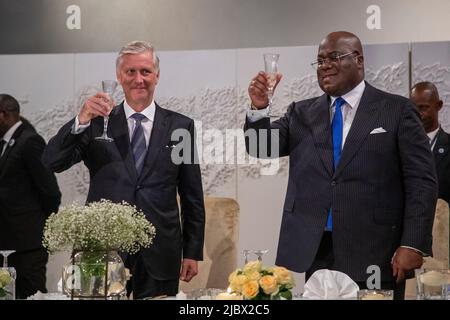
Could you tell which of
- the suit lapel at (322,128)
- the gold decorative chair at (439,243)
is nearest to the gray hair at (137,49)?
the suit lapel at (322,128)

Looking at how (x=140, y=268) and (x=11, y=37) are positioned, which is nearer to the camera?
(x=140, y=268)

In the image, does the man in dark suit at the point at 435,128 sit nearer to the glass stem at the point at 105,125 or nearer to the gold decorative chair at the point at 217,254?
the gold decorative chair at the point at 217,254

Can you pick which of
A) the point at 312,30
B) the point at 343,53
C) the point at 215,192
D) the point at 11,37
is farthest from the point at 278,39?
the point at 11,37

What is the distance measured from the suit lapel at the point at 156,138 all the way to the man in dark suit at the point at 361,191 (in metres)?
0.54

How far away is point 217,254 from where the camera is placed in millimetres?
4043

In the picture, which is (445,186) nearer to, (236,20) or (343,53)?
(343,53)

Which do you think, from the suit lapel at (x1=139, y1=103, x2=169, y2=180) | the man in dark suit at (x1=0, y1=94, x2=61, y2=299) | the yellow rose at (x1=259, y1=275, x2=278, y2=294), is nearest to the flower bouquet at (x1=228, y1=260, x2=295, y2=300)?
the yellow rose at (x1=259, y1=275, x2=278, y2=294)

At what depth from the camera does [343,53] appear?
156 inches

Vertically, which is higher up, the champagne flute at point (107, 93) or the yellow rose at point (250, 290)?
the champagne flute at point (107, 93)

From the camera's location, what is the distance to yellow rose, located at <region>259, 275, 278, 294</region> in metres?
2.56

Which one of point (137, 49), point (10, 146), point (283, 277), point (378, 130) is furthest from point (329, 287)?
point (10, 146)

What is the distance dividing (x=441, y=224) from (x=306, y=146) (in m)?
0.78

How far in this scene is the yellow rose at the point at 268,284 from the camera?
2561 mm

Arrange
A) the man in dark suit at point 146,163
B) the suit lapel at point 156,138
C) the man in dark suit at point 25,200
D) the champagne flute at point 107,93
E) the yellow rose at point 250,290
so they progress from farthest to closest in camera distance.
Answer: the man in dark suit at point 25,200
the suit lapel at point 156,138
the man in dark suit at point 146,163
the champagne flute at point 107,93
the yellow rose at point 250,290
